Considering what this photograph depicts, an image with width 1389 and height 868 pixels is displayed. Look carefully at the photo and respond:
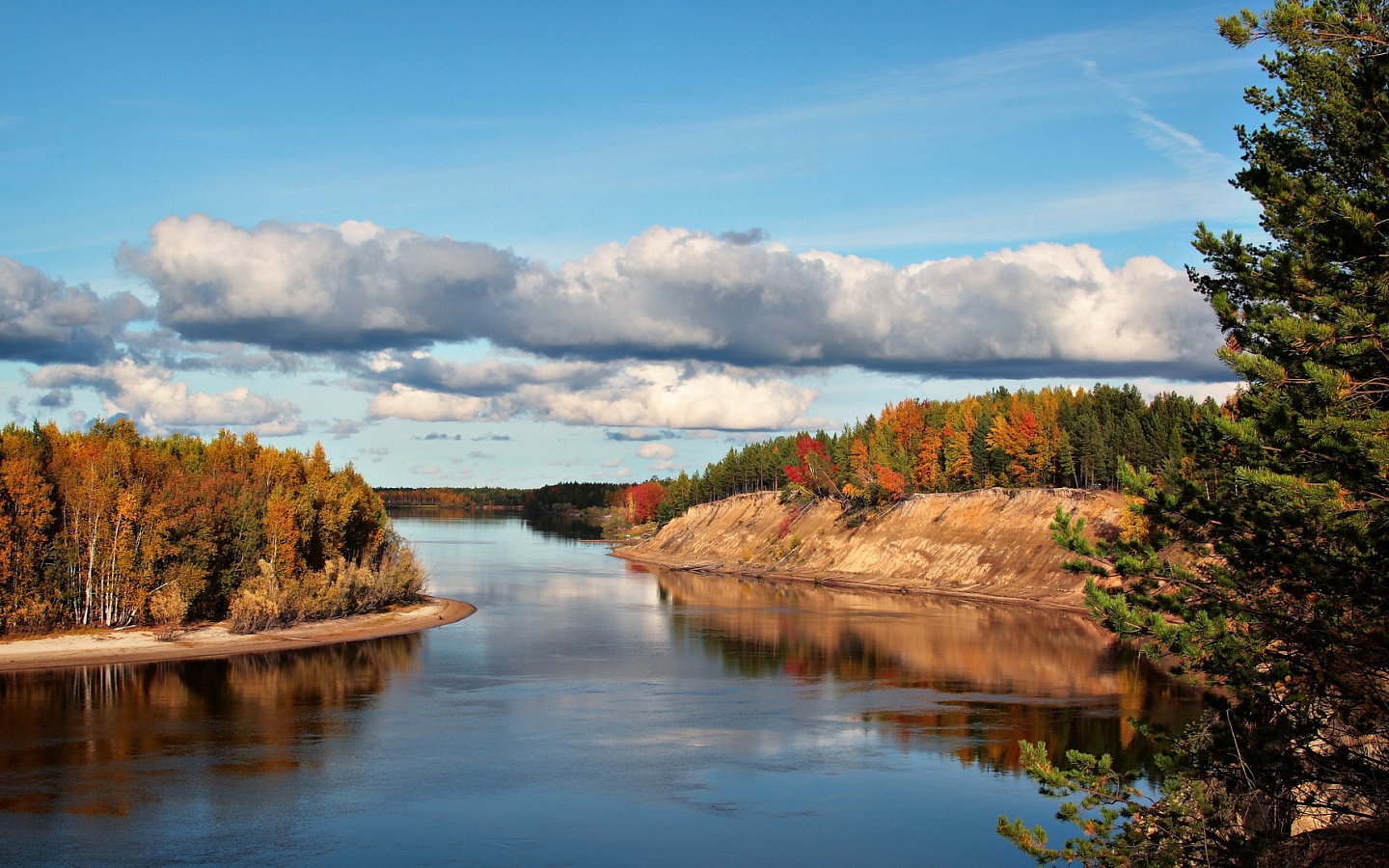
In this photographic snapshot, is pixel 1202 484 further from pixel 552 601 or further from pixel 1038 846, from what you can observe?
pixel 552 601

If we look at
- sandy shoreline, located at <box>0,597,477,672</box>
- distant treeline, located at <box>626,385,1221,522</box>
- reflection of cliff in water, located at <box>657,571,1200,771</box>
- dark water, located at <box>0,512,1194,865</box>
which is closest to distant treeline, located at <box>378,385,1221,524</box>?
distant treeline, located at <box>626,385,1221,522</box>

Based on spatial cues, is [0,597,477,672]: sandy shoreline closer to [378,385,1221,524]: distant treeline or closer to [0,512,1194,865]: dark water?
[0,512,1194,865]: dark water

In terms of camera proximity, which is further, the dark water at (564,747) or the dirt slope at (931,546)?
the dirt slope at (931,546)

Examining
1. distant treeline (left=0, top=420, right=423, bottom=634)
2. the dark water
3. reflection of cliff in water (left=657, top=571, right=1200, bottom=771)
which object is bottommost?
reflection of cliff in water (left=657, top=571, right=1200, bottom=771)

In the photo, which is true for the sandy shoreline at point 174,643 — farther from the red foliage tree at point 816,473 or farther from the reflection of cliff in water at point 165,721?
the red foliage tree at point 816,473

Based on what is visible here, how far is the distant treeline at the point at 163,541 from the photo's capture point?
61.9 meters

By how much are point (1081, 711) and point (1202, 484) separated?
3296 centimetres

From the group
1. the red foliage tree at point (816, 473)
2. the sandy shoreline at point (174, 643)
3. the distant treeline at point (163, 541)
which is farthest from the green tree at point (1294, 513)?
the red foliage tree at point (816, 473)

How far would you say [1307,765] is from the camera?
14555mm

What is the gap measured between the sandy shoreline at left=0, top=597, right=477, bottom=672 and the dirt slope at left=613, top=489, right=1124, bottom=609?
55223 mm

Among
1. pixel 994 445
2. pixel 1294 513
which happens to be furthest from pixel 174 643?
pixel 994 445

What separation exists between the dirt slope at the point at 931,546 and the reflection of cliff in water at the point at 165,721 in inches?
2388

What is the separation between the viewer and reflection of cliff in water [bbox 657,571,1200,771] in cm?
4175

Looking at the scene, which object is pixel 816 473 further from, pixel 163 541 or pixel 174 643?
pixel 174 643
